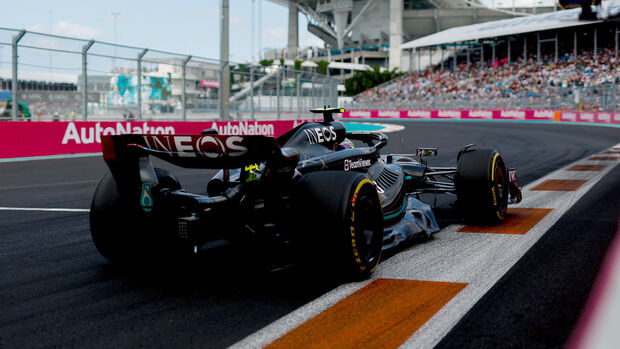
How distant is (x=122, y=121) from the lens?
15562mm

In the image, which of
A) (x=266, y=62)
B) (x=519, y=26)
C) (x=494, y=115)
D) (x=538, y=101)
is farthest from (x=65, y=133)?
(x=266, y=62)

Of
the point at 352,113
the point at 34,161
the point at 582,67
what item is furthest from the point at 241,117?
the point at 352,113

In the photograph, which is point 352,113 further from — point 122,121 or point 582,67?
point 122,121

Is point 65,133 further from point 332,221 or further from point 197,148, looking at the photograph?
point 332,221

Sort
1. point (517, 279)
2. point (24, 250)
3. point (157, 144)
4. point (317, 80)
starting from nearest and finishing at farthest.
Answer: point (157, 144) < point (517, 279) < point (24, 250) < point (317, 80)

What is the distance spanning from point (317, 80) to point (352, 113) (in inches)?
1212

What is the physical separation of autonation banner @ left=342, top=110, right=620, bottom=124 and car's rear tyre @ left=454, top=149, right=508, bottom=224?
100ft

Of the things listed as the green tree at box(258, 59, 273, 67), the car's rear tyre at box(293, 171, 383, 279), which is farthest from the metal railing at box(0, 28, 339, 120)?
the green tree at box(258, 59, 273, 67)

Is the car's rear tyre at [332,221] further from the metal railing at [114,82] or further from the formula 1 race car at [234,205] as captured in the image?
the metal railing at [114,82]

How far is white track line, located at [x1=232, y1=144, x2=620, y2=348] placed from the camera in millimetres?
3043

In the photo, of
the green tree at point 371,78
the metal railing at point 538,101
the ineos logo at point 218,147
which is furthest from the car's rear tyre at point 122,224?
the green tree at point 371,78

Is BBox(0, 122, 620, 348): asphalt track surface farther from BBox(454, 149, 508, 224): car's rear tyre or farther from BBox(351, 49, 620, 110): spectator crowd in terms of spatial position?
BBox(351, 49, 620, 110): spectator crowd

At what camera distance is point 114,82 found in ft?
50.7

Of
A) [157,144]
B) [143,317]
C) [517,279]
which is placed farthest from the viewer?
[517,279]
